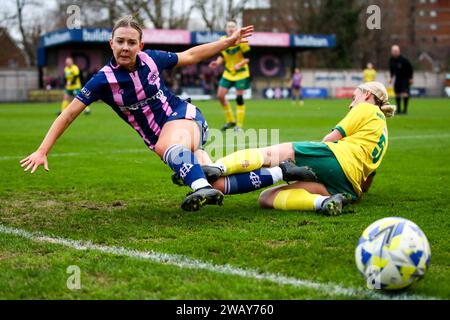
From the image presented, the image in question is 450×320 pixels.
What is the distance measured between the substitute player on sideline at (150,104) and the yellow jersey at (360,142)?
124cm

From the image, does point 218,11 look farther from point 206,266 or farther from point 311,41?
point 206,266

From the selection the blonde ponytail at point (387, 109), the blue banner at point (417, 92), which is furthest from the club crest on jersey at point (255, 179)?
the blue banner at point (417, 92)

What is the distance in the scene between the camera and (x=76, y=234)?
486 centimetres

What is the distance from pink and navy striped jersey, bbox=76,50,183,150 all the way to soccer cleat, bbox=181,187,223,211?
3.63 ft

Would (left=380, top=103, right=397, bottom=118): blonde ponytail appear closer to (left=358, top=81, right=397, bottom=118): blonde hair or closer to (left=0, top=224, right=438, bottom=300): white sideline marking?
(left=358, top=81, right=397, bottom=118): blonde hair

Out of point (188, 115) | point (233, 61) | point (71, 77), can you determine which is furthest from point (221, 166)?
point (71, 77)

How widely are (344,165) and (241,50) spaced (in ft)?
37.3

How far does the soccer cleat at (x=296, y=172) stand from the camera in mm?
5621

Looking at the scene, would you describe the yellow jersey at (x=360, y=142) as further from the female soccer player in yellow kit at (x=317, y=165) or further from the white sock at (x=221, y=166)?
the white sock at (x=221, y=166)

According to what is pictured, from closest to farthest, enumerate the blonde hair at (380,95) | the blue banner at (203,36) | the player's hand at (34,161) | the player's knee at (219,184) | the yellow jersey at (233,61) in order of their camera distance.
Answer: the player's hand at (34,161)
the player's knee at (219,184)
the blonde hair at (380,95)
the yellow jersey at (233,61)
the blue banner at (203,36)

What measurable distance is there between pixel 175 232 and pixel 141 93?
1.49m

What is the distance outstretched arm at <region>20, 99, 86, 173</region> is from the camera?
5195 millimetres

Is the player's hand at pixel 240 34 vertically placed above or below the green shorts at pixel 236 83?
above

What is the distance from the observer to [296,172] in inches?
221
